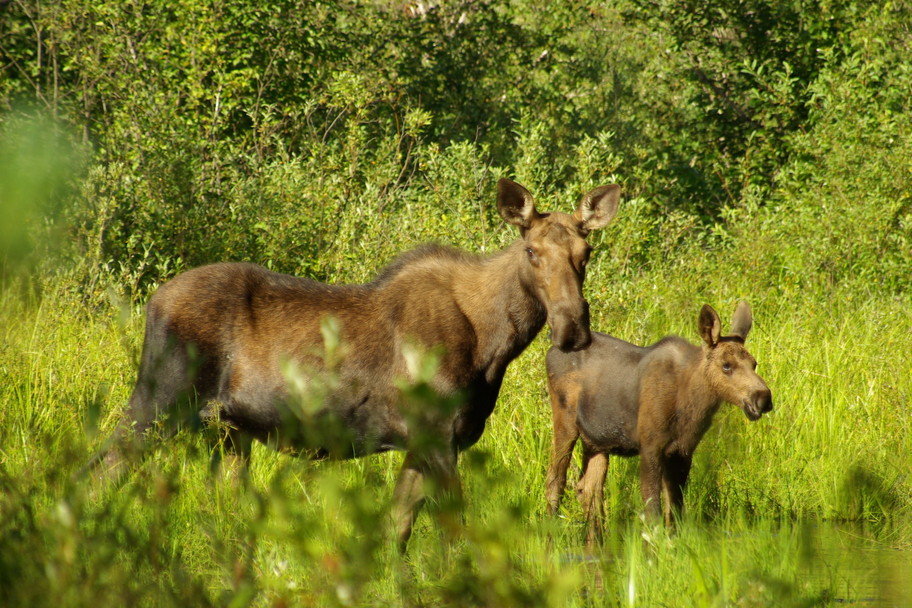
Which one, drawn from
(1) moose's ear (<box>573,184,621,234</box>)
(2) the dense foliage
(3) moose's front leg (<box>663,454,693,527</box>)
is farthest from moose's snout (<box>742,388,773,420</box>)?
(2) the dense foliage

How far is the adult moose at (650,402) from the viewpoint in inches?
254

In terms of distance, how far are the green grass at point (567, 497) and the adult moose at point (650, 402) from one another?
30 cm

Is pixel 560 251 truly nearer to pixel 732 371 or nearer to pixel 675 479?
pixel 732 371

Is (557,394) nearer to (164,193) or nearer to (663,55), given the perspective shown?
(164,193)

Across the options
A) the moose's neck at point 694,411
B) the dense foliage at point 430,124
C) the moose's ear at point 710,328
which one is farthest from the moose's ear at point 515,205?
the dense foliage at point 430,124

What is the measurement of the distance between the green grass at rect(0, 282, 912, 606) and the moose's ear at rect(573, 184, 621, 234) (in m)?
1.52

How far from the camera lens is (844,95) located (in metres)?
13.5

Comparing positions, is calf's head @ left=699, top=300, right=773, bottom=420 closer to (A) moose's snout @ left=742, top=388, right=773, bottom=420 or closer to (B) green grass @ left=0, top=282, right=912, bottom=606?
(A) moose's snout @ left=742, top=388, right=773, bottom=420

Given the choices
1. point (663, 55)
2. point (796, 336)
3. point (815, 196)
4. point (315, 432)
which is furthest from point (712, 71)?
point (315, 432)

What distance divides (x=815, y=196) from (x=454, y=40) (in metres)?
8.06

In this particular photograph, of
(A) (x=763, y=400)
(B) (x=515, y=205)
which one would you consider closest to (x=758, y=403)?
(A) (x=763, y=400)

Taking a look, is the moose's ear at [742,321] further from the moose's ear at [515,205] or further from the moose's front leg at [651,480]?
the moose's ear at [515,205]

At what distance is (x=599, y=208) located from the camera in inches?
236

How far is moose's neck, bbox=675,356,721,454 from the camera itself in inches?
257
